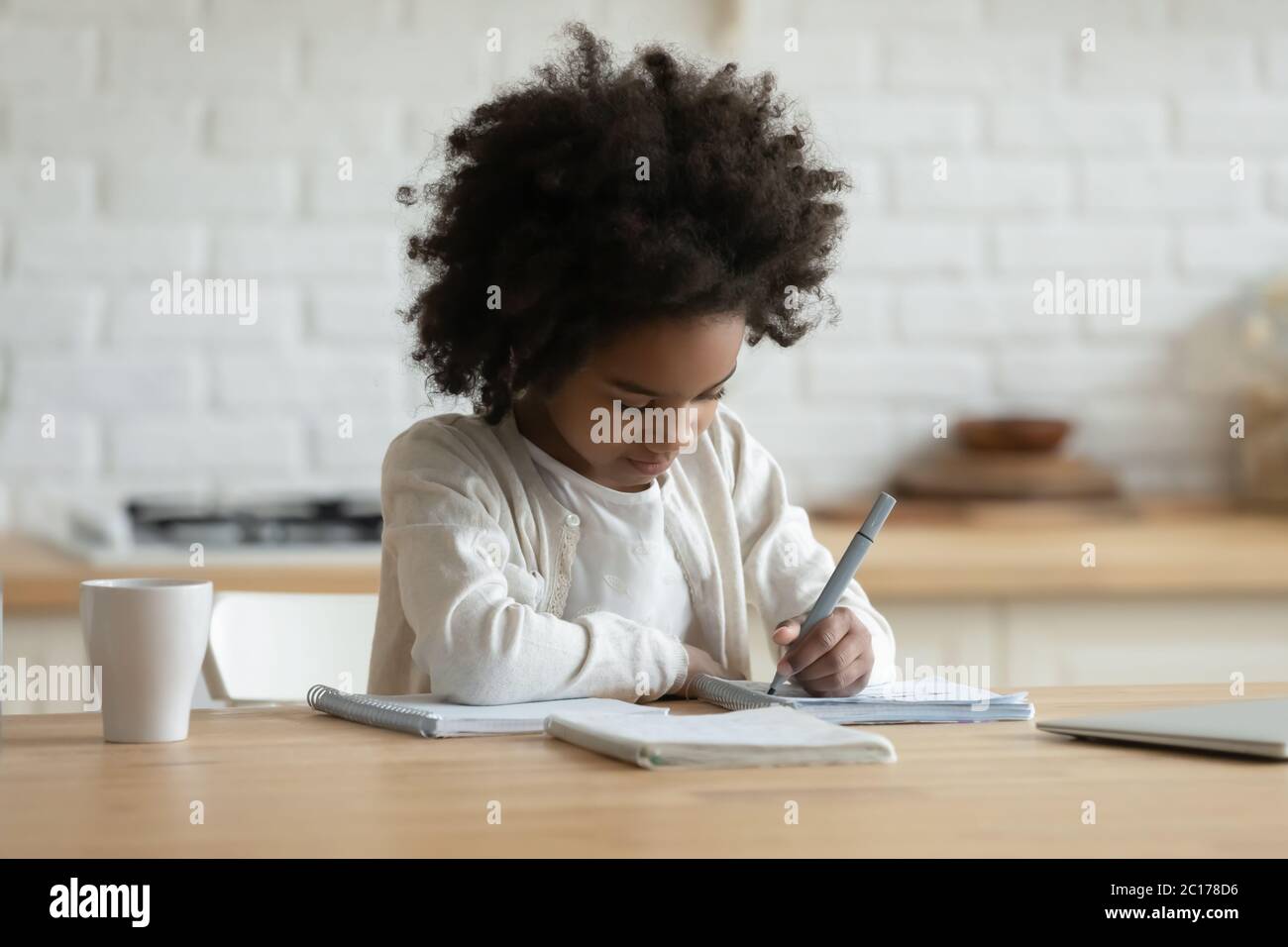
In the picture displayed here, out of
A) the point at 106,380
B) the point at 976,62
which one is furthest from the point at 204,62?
the point at 976,62

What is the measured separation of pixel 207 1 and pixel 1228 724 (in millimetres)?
2039

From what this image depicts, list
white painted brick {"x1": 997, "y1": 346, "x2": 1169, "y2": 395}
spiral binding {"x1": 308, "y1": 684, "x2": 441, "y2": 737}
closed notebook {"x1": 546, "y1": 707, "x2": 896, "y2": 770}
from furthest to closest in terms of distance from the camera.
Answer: white painted brick {"x1": 997, "y1": 346, "x2": 1169, "y2": 395}, spiral binding {"x1": 308, "y1": 684, "x2": 441, "y2": 737}, closed notebook {"x1": 546, "y1": 707, "x2": 896, "y2": 770}

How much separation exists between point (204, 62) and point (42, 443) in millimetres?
650

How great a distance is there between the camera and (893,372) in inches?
106

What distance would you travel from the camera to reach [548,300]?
1297 millimetres

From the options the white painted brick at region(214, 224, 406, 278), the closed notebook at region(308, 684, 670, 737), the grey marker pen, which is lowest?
the closed notebook at region(308, 684, 670, 737)

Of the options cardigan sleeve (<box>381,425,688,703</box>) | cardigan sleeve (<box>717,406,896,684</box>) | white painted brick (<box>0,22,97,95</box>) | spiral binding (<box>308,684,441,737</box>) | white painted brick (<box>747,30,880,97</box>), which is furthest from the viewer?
white painted brick (<box>747,30,880,97</box>)

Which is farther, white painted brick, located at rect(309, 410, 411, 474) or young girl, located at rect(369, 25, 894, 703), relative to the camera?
white painted brick, located at rect(309, 410, 411, 474)

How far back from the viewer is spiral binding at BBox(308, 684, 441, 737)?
107cm

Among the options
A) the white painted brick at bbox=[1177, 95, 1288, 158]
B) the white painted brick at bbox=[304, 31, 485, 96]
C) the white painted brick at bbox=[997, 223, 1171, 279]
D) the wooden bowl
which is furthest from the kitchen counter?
the white painted brick at bbox=[304, 31, 485, 96]

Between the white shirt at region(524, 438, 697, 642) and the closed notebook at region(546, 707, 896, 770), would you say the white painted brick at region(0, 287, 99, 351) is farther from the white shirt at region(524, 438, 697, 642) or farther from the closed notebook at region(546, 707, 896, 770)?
the closed notebook at region(546, 707, 896, 770)

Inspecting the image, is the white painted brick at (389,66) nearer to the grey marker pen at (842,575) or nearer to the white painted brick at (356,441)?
the white painted brick at (356,441)
